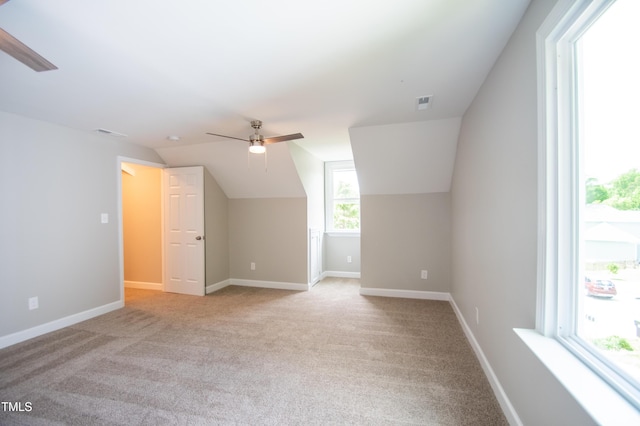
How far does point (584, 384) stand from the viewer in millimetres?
1009

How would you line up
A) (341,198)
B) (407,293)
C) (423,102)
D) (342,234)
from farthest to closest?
(341,198), (342,234), (407,293), (423,102)

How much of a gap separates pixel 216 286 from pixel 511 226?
4.43m

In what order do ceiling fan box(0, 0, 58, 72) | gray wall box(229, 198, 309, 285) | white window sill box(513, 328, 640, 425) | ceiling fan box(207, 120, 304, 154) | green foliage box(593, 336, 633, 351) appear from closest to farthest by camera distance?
1. white window sill box(513, 328, 640, 425)
2. green foliage box(593, 336, 633, 351)
3. ceiling fan box(0, 0, 58, 72)
4. ceiling fan box(207, 120, 304, 154)
5. gray wall box(229, 198, 309, 285)

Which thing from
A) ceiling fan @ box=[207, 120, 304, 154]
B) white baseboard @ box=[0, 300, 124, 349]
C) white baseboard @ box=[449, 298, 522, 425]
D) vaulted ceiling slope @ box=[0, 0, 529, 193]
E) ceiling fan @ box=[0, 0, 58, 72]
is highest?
vaulted ceiling slope @ box=[0, 0, 529, 193]

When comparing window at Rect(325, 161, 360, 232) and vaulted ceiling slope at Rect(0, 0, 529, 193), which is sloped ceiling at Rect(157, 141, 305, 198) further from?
window at Rect(325, 161, 360, 232)

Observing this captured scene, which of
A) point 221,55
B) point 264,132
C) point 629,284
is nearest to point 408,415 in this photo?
point 629,284

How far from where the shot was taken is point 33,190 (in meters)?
2.87

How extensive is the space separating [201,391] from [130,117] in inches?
112

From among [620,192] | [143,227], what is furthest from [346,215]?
[620,192]

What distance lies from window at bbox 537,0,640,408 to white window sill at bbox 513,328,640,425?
1.2 inches

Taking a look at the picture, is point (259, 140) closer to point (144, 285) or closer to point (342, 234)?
point (342, 234)

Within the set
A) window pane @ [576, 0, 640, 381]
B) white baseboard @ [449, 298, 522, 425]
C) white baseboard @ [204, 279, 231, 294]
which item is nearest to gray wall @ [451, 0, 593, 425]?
white baseboard @ [449, 298, 522, 425]

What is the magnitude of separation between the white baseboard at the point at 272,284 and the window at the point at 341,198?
1.45 m

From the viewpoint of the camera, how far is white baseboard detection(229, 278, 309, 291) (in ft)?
14.9
